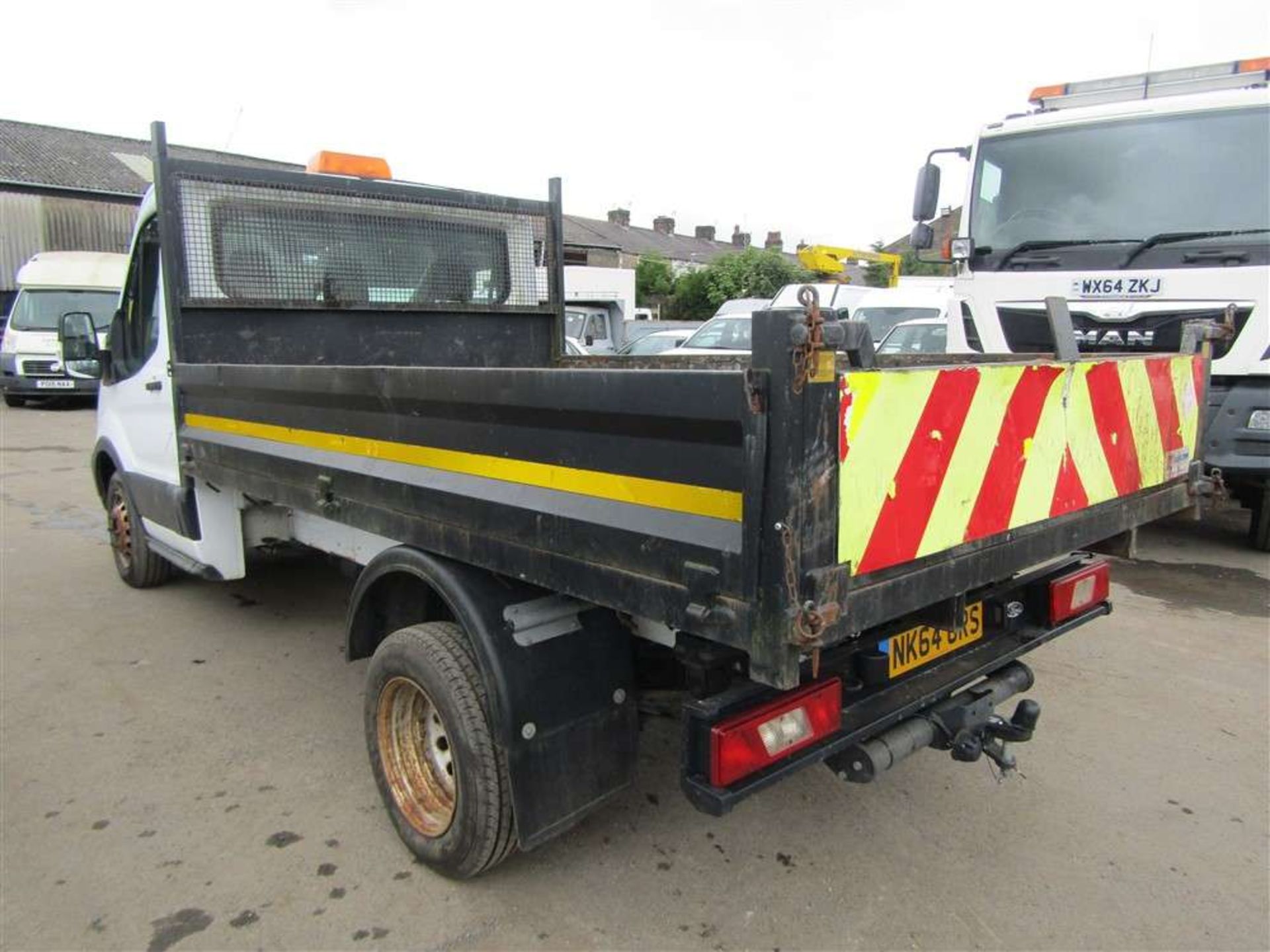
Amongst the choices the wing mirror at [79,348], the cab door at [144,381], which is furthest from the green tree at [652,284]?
the cab door at [144,381]

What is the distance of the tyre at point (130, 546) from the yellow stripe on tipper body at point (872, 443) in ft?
15.4

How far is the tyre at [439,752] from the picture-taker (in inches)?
93.4

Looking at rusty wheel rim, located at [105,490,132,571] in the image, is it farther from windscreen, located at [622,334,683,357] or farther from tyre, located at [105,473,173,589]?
windscreen, located at [622,334,683,357]

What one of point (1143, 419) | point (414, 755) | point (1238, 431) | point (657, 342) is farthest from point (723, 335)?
point (414, 755)

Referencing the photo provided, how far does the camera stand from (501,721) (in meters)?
2.26

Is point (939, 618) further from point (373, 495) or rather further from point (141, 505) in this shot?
point (141, 505)

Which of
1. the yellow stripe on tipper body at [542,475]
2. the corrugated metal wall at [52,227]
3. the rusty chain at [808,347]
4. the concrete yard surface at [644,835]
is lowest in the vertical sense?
the concrete yard surface at [644,835]

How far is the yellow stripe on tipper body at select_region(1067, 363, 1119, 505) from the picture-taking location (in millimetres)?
2400

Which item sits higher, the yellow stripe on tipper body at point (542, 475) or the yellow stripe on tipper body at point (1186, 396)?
the yellow stripe on tipper body at point (1186, 396)

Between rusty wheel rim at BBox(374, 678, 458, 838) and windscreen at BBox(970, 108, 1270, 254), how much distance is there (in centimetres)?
540

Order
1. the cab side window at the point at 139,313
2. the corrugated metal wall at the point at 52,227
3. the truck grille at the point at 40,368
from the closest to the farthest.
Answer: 1. the cab side window at the point at 139,313
2. the truck grille at the point at 40,368
3. the corrugated metal wall at the point at 52,227

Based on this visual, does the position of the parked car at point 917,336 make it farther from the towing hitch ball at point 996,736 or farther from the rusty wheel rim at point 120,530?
the towing hitch ball at point 996,736

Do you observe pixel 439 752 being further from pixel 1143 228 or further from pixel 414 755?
pixel 1143 228

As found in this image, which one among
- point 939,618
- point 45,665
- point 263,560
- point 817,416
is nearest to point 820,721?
point 939,618
